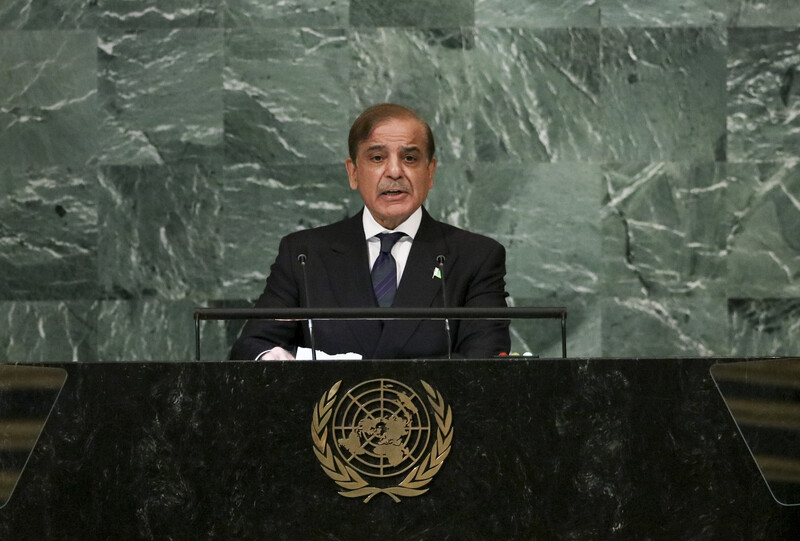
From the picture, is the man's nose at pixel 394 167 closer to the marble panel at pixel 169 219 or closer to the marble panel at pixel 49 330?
the marble panel at pixel 169 219

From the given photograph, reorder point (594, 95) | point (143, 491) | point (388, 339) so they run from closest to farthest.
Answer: point (143, 491)
point (388, 339)
point (594, 95)

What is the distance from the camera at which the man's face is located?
3.76 metres

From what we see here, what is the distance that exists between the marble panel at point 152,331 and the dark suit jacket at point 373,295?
1882mm

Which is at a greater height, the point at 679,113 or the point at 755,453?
the point at 679,113

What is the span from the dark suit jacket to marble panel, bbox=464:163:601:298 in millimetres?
1808

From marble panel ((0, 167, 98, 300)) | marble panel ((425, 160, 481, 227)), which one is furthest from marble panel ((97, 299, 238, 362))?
marble panel ((425, 160, 481, 227))

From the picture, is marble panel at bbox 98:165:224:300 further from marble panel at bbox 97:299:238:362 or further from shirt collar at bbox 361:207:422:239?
shirt collar at bbox 361:207:422:239

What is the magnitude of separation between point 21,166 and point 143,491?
3.39 m

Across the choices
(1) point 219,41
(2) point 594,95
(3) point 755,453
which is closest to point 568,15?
(2) point 594,95

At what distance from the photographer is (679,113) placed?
564 cm

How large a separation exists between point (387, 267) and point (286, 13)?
2.29 m

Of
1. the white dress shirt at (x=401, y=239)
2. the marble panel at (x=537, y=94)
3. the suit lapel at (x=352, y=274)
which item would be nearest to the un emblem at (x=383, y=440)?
the suit lapel at (x=352, y=274)

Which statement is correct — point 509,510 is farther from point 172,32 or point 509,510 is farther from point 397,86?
point 172,32

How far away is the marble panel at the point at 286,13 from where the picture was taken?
5645 mm
